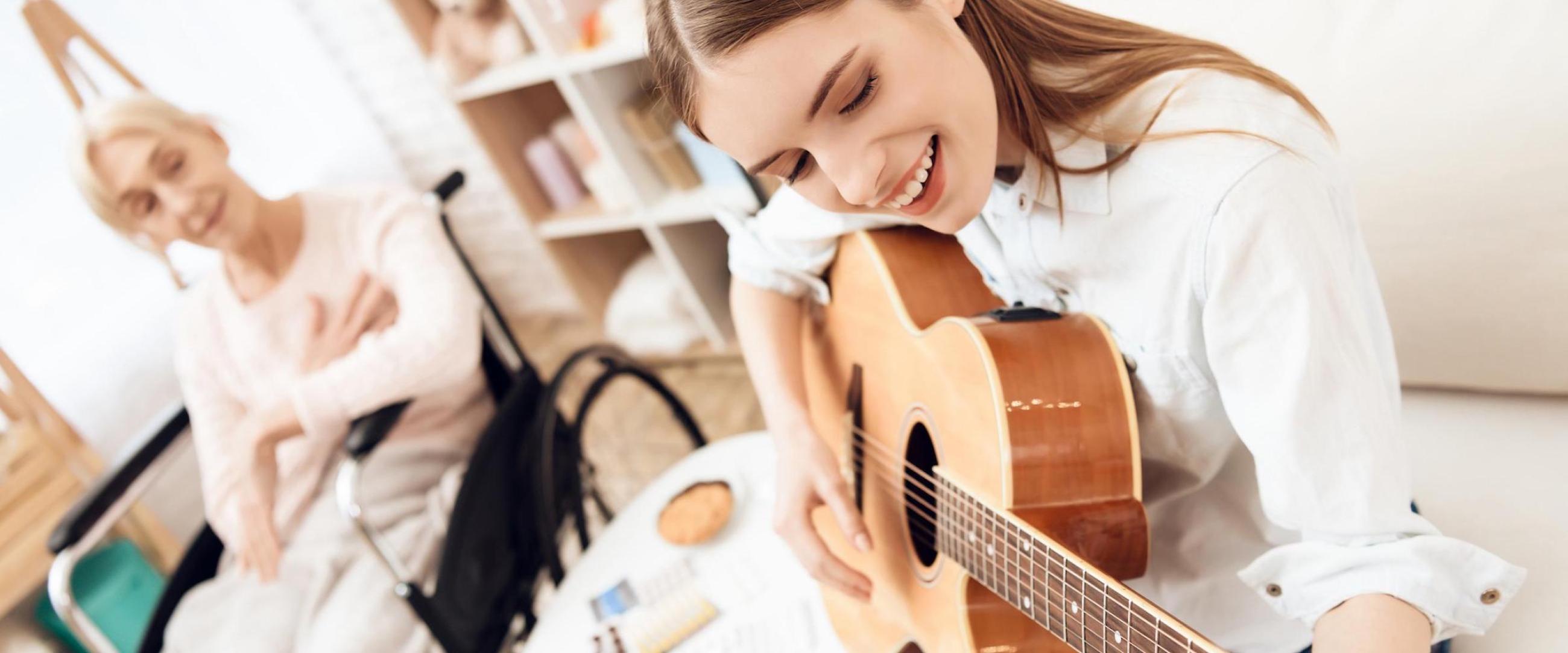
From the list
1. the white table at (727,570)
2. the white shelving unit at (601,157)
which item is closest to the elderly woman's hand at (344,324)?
the white table at (727,570)

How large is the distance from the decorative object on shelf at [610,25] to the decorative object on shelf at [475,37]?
0.27 meters

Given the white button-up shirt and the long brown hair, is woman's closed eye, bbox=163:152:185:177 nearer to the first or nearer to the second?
the long brown hair

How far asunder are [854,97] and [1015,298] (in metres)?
0.40

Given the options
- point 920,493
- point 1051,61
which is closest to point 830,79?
point 1051,61

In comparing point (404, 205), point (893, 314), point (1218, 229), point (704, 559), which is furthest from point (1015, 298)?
point (404, 205)

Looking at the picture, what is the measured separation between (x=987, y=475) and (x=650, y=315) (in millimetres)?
1870

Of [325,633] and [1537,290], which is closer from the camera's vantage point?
[1537,290]

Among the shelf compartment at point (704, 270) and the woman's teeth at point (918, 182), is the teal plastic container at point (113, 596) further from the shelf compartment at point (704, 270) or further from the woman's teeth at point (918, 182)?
the woman's teeth at point (918, 182)

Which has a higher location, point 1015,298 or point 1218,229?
point 1218,229

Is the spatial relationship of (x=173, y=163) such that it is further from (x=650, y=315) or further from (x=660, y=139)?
(x=650, y=315)

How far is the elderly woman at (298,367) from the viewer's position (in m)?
1.31

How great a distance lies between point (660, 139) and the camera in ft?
6.81

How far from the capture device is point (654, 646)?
1.03m

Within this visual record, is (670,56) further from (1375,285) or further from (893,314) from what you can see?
(1375,285)
